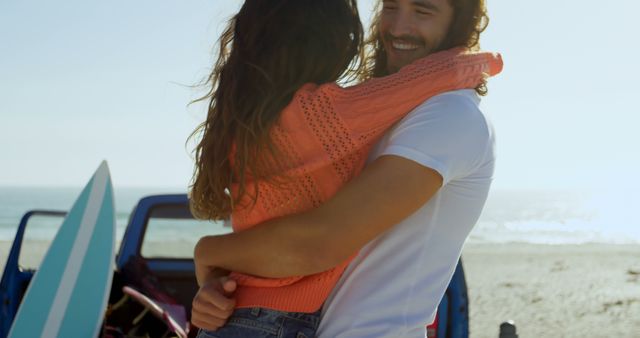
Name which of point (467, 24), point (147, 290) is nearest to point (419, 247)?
point (467, 24)

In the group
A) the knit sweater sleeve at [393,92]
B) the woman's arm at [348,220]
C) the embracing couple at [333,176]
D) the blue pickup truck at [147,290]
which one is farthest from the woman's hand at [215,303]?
the blue pickup truck at [147,290]

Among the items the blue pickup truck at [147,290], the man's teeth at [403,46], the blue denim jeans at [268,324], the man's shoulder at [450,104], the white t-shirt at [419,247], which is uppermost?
the man's teeth at [403,46]

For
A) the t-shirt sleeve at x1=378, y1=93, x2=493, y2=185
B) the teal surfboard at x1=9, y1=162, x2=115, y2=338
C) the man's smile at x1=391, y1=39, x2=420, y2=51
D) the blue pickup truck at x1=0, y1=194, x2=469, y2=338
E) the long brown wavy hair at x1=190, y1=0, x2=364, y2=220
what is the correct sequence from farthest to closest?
1. the teal surfboard at x1=9, y1=162, x2=115, y2=338
2. the blue pickup truck at x1=0, y1=194, x2=469, y2=338
3. the man's smile at x1=391, y1=39, x2=420, y2=51
4. the long brown wavy hair at x1=190, y1=0, x2=364, y2=220
5. the t-shirt sleeve at x1=378, y1=93, x2=493, y2=185

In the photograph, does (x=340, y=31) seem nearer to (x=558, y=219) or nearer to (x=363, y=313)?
(x=363, y=313)

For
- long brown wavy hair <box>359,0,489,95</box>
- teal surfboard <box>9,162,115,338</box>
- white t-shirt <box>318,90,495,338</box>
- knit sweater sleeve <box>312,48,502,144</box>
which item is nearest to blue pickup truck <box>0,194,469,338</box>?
teal surfboard <box>9,162,115,338</box>

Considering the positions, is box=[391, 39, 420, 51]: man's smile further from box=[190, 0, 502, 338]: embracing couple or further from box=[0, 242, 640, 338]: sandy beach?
box=[0, 242, 640, 338]: sandy beach

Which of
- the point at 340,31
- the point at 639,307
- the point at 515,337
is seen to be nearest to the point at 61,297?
the point at 515,337

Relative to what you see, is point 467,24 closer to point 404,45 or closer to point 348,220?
point 404,45

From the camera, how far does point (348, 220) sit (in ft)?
5.56

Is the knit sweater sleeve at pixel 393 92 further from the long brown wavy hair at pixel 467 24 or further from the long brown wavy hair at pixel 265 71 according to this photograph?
the long brown wavy hair at pixel 467 24

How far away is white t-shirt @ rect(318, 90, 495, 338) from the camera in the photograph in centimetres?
172

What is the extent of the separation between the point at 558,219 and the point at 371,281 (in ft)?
239

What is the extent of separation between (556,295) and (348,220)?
1507 centimetres

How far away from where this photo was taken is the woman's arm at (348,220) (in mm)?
1680
